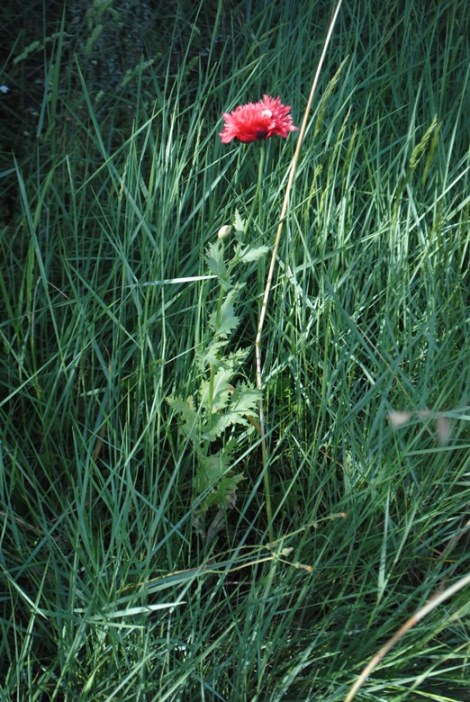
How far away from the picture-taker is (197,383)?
152 cm

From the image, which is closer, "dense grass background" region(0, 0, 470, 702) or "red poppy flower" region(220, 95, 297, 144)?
"dense grass background" region(0, 0, 470, 702)

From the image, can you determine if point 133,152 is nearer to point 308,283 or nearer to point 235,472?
point 308,283

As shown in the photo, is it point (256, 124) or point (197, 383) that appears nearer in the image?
point (256, 124)

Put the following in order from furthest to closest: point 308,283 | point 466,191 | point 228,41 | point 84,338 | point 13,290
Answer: point 228,41
point 466,191
point 308,283
point 13,290
point 84,338

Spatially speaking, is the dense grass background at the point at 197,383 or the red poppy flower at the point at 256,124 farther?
the red poppy flower at the point at 256,124

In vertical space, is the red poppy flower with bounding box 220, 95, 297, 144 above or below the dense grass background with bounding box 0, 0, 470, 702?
above

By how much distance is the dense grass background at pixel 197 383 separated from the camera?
124 cm

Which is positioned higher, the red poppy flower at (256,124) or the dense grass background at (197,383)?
the red poppy flower at (256,124)

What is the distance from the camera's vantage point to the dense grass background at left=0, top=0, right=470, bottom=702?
1.24 metres

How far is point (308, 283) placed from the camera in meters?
1.71

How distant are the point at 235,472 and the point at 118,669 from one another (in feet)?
1.40

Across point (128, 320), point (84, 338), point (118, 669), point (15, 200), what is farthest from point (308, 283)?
point (118, 669)

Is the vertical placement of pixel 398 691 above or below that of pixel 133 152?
below

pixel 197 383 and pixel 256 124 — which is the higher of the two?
pixel 256 124
